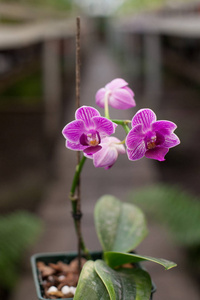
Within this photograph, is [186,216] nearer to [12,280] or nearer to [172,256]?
[172,256]

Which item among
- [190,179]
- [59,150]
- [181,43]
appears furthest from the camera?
[59,150]

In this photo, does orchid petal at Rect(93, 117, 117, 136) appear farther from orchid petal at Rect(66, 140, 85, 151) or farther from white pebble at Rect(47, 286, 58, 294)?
white pebble at Rect(47, 286, 58, 294)

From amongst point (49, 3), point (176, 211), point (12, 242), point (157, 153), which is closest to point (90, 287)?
point (157, 153)

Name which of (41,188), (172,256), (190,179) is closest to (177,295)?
(172,256)

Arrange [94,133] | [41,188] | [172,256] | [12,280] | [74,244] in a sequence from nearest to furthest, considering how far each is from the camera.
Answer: [94,133] < [12,280] < [172,256] < [74,244] < [41,188]

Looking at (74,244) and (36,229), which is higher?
(36,229)

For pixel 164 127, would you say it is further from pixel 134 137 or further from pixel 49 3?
pixel 49 3

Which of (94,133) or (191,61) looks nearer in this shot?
(94,133)

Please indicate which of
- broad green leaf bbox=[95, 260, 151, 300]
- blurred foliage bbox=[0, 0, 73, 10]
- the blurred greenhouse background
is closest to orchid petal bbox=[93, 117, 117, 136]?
broad green leaf bbox=[95, 260, 151, 300]
